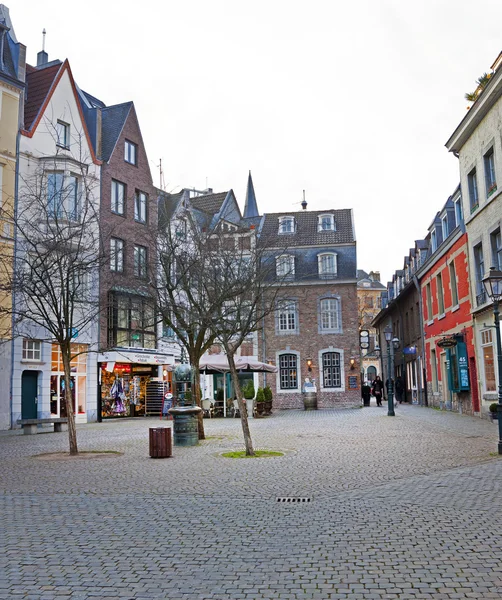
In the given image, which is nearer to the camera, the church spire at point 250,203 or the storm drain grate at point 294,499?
the storm drain grate at point 294,499

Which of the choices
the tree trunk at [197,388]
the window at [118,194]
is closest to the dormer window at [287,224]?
the window at [118,194]

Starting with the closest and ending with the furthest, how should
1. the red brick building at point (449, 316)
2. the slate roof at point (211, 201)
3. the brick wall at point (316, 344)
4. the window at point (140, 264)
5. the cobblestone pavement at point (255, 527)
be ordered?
the cobblestone pavement at point (255, 527)
the window at point (140, 264)
the red brick building at point (449, 316)
the brick wall at point (316, 344)
the slate roof at point (211, 201)

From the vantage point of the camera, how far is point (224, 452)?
14680 millimetres

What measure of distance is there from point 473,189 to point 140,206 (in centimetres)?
1770

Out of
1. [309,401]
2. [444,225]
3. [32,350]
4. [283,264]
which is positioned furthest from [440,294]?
[32,350]

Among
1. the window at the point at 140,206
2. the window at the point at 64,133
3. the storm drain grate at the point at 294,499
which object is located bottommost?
the storm drain grate at the point at 294,499

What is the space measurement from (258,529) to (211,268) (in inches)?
528

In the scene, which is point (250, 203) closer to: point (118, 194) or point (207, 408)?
point (118, 194)

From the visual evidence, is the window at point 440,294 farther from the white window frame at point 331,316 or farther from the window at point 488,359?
the white window frame at point 331,316

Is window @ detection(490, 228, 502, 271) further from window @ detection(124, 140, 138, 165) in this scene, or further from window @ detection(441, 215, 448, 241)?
window @ detection(124, 140, 138, 165)

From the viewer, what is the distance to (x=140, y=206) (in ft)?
114

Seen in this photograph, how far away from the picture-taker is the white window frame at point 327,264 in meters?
41.9

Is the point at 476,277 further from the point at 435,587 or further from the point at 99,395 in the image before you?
the point at 435,587

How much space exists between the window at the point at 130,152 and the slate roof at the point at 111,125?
86cm
